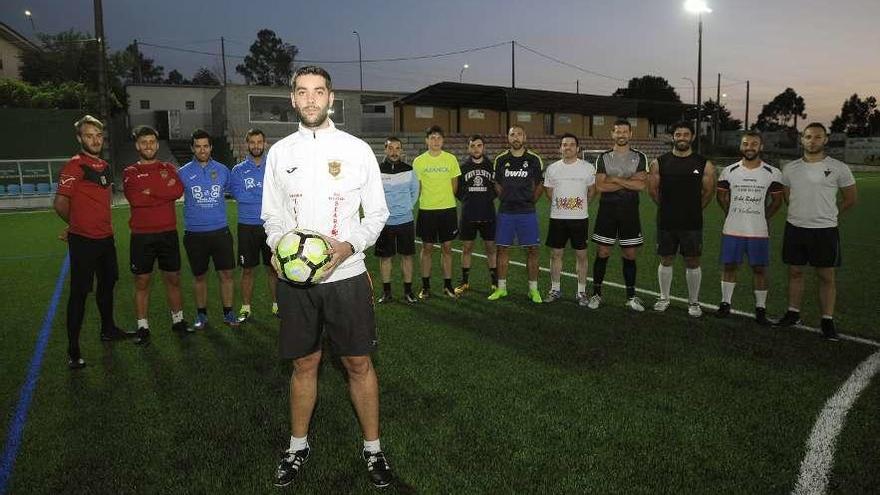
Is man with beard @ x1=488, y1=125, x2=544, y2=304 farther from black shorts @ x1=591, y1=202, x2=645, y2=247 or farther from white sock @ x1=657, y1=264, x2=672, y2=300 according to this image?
white sock @ x1=657, y1=264, x2=672, y2=300

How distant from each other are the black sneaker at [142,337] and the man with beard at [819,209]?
23.1ft

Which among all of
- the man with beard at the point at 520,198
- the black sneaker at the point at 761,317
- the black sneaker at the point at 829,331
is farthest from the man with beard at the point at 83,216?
the black sneaker at the point at 829,331

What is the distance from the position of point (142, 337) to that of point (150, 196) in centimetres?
151

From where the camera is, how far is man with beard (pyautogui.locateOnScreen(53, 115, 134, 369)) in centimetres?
521

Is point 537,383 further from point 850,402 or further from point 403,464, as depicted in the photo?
point 850,402

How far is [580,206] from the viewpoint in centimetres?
705

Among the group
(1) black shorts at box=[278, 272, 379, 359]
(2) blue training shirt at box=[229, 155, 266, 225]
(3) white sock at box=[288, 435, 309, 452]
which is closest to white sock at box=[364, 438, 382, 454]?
(3) white sock at box=[288, 435, 309, 452]

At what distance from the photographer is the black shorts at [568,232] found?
23.3 ft

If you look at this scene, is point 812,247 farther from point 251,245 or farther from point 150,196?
point 150,196

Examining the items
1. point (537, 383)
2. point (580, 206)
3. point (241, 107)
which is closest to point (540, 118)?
point (241, 107)

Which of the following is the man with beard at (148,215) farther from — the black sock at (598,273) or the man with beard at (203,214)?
the black sock at (598,273)

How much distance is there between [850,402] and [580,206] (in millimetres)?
→ 3568

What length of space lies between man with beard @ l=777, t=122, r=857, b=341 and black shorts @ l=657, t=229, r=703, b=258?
91 centimetres

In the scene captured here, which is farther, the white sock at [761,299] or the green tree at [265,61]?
the green tree at [265,61]
